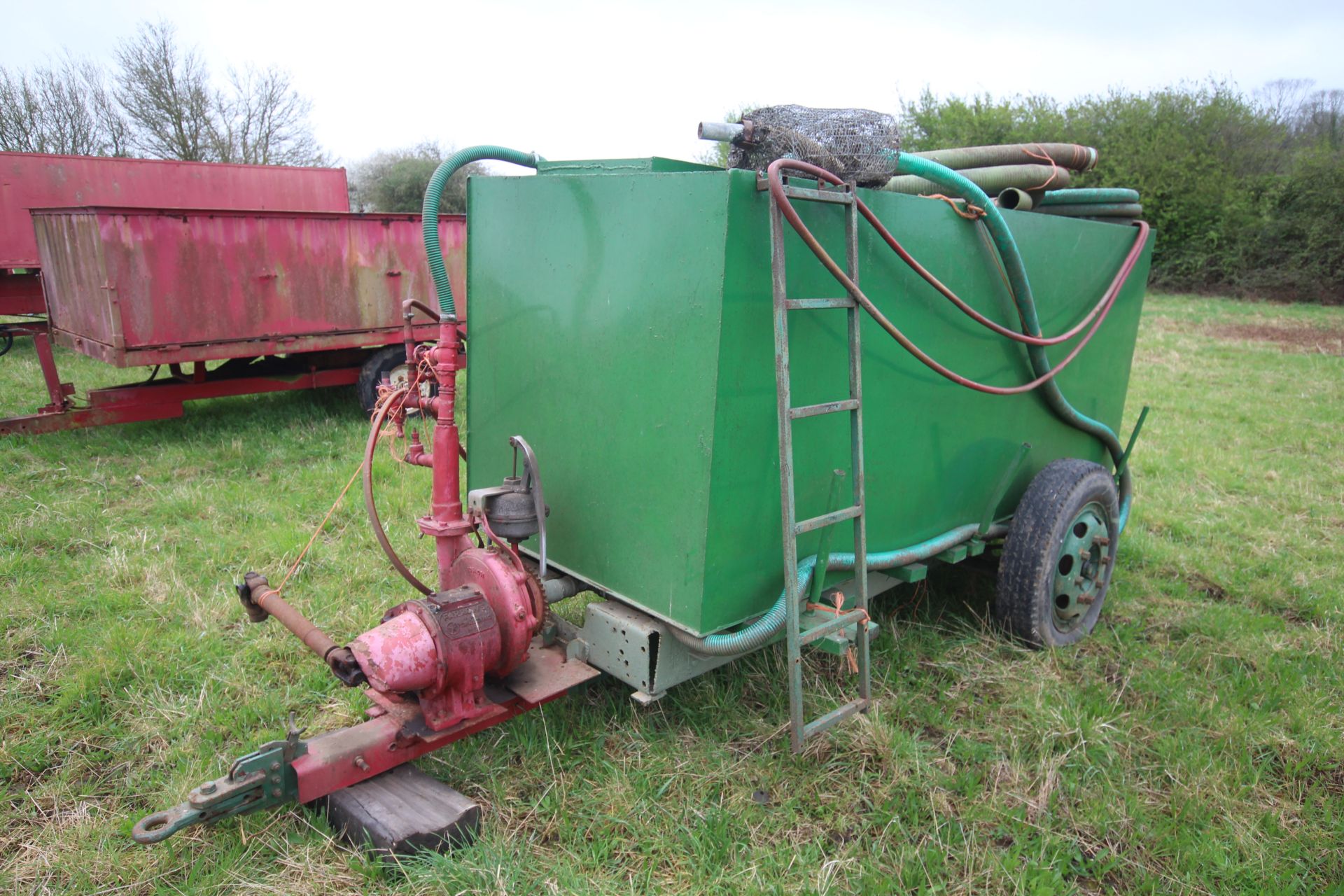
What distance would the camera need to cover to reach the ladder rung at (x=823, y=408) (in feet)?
8.41

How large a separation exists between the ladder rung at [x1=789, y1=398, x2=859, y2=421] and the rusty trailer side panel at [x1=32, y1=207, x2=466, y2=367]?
4.43m

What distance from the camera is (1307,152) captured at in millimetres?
24062

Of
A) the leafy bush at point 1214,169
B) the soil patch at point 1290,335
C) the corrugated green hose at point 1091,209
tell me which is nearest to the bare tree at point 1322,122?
the leafy bush at point 1214,169

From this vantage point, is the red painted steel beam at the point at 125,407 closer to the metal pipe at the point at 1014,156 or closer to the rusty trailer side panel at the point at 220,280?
the rusty trailer side panel at the point at 220,280

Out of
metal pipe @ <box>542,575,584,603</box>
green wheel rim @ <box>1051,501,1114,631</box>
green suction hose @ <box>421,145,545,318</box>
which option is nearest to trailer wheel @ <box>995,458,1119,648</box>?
green wheel rim @ <box>1051,501,1114,631</box>

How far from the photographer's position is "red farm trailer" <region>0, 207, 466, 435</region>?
6.02m

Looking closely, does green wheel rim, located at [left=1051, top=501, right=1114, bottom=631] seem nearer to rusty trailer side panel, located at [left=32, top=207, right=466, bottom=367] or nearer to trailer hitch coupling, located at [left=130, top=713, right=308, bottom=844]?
trailer hitch coupling, located at [left=130, top=713, right=308, bottom=844]

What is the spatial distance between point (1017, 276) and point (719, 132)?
1449 millimetres

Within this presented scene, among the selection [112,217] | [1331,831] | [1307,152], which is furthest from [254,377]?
[1307,152]

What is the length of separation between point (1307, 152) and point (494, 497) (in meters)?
29.5

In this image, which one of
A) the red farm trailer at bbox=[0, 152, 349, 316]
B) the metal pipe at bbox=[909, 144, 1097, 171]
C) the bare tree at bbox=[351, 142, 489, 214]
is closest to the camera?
the metal pipe at bbox=[909, 144, 1097, 171]

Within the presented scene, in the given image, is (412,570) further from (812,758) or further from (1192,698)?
(1192,698)

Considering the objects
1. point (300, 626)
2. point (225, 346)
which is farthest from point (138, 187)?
point (300, 626)

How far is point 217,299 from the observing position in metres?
6.39
